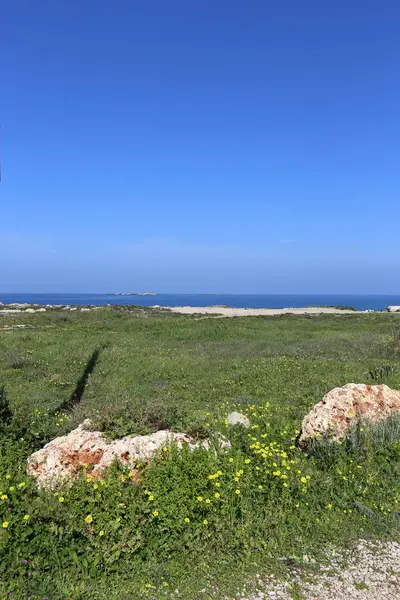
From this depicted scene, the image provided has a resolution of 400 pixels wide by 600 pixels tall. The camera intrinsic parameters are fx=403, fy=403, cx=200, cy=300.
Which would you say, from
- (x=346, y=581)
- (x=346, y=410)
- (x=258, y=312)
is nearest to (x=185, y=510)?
(x=346, y=581)

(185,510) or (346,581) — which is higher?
(185,510)

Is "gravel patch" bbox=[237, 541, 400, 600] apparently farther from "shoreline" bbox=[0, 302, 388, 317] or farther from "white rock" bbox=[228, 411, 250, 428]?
"shoreline" bbox=[0, 302, 388, 317]

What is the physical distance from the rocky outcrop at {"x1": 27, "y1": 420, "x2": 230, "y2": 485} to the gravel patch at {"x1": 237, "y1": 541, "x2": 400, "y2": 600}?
8.07ft

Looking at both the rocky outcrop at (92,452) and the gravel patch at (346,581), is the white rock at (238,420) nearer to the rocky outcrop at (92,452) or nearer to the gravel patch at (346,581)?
the rocky outcrop at (92,452)

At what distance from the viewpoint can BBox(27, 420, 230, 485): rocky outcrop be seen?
6387 millimetres

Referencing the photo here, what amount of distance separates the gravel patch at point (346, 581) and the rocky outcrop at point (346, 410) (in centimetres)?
286

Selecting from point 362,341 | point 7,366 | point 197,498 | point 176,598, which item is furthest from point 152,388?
point 362,341

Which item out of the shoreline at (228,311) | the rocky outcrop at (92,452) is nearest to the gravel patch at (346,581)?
the rocky outcrop at (92,452)

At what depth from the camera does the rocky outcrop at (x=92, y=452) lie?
21.0 ft

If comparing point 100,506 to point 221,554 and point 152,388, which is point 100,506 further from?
point 152,388

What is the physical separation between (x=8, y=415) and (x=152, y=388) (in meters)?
7.13

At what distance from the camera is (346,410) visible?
8.57m

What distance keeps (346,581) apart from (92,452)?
4108 mm

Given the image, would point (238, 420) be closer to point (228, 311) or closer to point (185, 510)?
point (185, 510)
